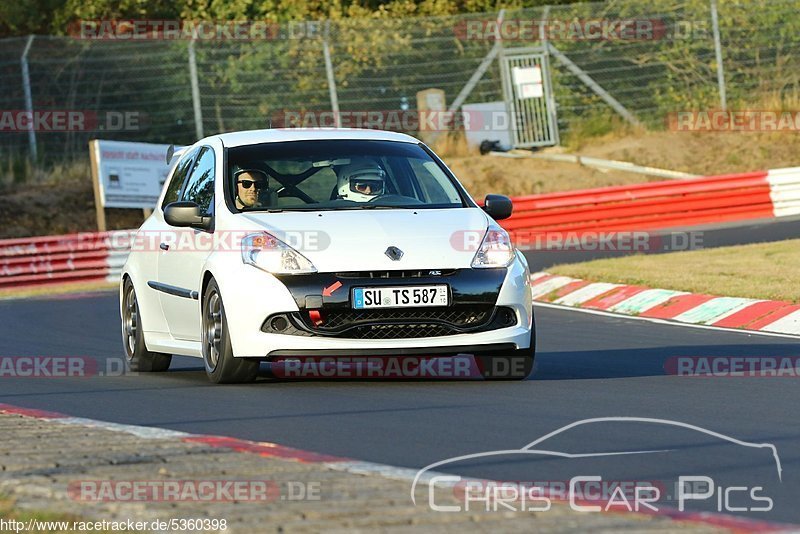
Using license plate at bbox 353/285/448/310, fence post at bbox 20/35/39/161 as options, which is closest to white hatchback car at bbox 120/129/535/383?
license plate at bbox 353/285/448/310

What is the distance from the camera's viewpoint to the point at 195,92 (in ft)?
98.1

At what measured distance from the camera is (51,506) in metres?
5.61

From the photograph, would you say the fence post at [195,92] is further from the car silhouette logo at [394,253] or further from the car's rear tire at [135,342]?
the car silhouette logo at [394,253]

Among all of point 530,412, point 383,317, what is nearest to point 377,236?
point 383,317

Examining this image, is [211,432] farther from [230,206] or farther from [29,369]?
[29,369]

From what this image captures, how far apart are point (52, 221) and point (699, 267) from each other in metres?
15.1

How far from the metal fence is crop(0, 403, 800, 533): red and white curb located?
21.6m

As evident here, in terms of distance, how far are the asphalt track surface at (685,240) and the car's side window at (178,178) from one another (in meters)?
9.62

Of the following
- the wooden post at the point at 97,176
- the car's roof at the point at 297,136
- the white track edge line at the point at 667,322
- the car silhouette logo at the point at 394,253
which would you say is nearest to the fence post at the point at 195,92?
the wooden post at the point at 97,176

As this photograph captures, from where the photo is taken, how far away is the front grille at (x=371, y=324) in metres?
9.62

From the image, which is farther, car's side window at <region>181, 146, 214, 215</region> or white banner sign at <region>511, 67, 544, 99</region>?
white banner sign at <region>511, 67, 544, 99</region>

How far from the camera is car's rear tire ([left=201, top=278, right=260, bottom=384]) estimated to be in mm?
9867

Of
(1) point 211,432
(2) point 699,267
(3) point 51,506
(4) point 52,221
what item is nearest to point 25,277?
(4) point 52,221

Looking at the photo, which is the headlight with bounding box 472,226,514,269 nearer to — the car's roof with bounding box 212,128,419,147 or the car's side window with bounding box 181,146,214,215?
the car's roof with bounding box 212,128,419,147
